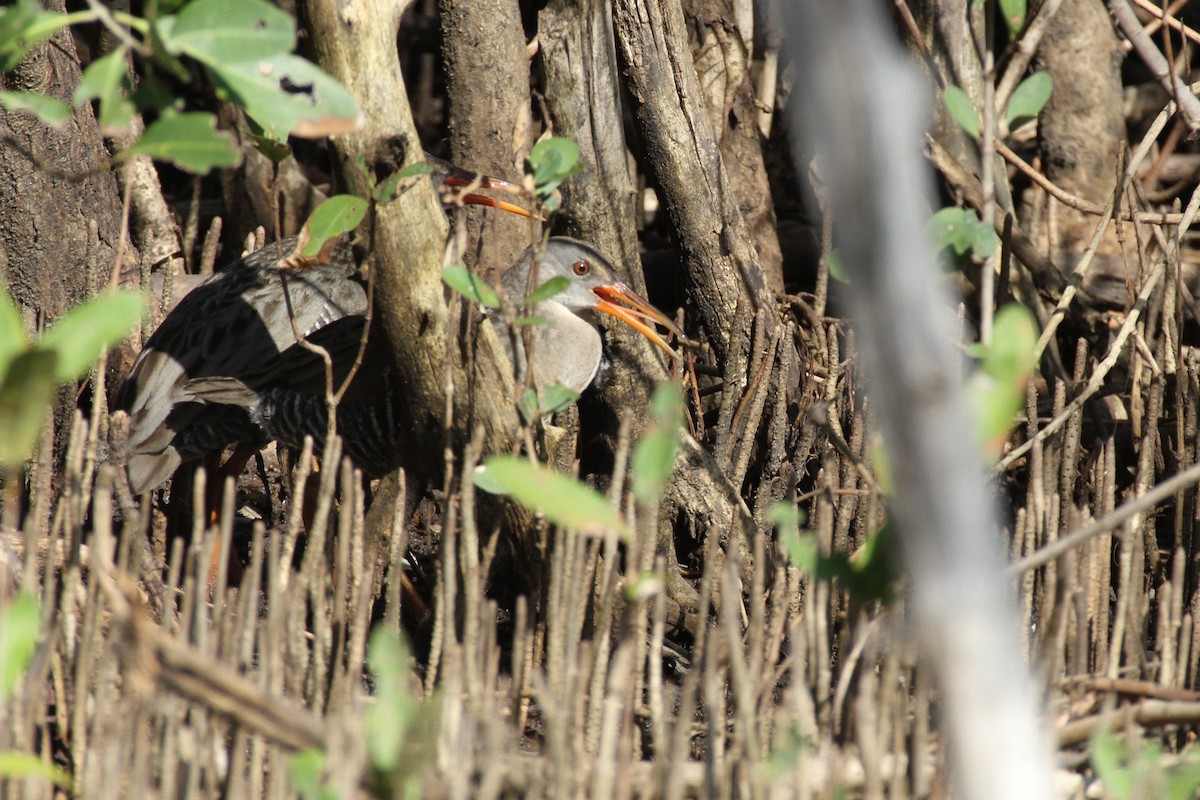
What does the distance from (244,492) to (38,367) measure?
3231 mm

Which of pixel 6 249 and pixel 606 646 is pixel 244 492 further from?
pixel 606 646

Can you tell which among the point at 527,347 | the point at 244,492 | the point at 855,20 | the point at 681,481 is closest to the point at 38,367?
the point at 855,20

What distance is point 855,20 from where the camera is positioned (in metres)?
1.02

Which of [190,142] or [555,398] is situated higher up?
[190,142]

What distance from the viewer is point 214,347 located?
4.03m

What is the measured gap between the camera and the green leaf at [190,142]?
167 centimetres

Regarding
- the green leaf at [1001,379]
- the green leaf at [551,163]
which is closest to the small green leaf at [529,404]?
the green leaf at [551,163]

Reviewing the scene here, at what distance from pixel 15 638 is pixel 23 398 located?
11.7 inches

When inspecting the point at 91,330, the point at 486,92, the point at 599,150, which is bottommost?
the point at 91,330

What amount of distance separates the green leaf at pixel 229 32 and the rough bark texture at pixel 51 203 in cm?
201

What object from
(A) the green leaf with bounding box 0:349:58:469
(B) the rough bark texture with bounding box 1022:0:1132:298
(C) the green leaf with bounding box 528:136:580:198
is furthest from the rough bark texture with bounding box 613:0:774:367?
(A) the green leaf with bounding box 0:349:58:469

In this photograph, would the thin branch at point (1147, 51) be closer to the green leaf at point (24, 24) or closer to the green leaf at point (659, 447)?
the green leaf at point (659, 447)

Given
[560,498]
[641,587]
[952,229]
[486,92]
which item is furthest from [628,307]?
[560,498]

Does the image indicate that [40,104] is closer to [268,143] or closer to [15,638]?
[15,638]
